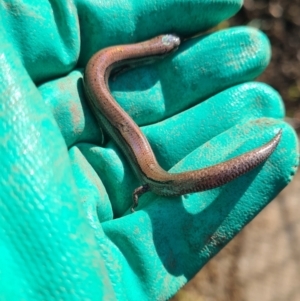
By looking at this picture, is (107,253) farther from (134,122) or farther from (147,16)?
(147,16)

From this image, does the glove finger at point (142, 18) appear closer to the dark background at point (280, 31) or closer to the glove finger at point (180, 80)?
the glove finger at point (180, 80)

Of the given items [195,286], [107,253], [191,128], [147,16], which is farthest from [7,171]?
[195,286]

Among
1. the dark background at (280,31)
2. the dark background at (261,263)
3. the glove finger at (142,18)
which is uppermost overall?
the glove finger at (142,18)

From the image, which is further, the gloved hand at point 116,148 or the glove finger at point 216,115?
the glove finger at point 216,115

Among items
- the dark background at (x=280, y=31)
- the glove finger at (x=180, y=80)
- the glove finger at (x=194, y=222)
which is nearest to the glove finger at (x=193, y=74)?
the glove finger at (x=180, y=80)

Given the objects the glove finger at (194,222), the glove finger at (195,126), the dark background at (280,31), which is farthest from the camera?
the dark background at (280,31)

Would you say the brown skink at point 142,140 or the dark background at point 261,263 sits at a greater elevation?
the brown skink at point 142,140

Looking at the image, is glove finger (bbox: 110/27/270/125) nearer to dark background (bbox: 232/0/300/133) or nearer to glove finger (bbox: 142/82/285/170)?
glove finger (bbox: 142/82/285/170)

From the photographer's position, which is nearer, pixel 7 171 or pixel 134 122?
pixel 7 171
